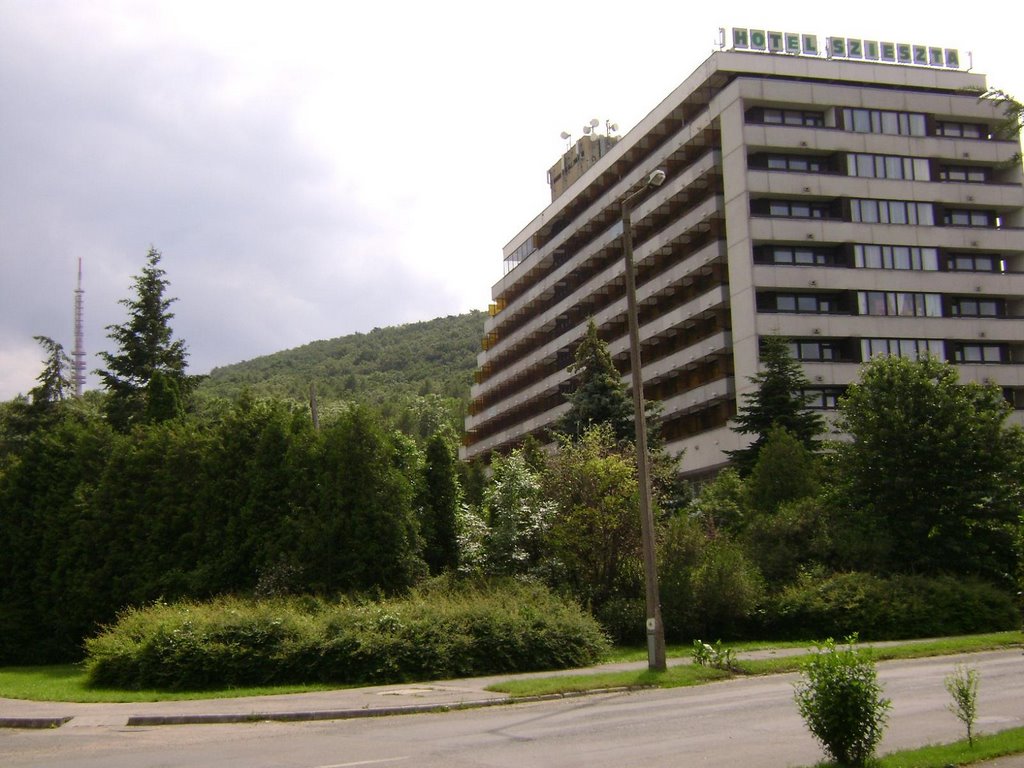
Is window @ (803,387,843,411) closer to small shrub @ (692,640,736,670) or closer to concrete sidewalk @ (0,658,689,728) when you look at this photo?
small shrub @ (692,640,736,670)

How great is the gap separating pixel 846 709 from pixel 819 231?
55194 mm

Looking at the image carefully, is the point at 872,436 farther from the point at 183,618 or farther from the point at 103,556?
the point at 103,556

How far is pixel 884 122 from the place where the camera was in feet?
213

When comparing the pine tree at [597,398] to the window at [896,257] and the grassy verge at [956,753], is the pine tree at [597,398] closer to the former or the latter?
the window at [896,257]

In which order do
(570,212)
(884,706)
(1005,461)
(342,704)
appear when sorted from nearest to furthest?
(884,706) < (342,704) < (1005,461) < (570,212)

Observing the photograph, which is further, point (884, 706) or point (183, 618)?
point (183, 618)

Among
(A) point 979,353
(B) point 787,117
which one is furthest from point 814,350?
(B) point 787,117

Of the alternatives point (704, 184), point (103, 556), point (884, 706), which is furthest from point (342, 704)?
point (704, 184)

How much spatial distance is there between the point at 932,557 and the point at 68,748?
92.3 feet

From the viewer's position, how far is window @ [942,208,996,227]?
65.8m

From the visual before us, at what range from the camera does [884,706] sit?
388 inches

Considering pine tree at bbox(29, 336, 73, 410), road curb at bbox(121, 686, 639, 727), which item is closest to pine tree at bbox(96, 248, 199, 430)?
pine tree at bbox(29, 336, 73, 410)

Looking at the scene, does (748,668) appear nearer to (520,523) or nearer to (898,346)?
(520,523)

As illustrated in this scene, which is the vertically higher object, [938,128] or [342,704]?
[938,128]
